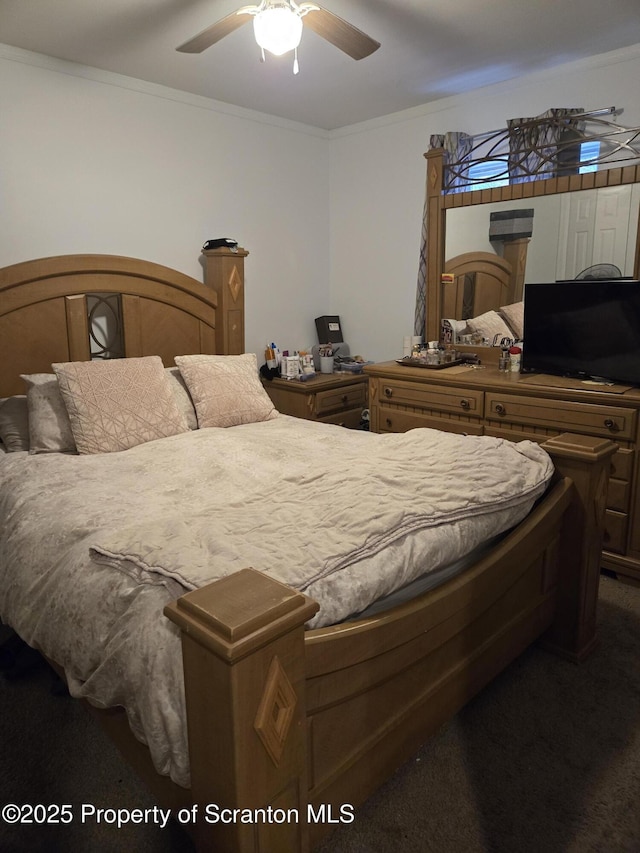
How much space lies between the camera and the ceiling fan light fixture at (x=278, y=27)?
1.81 meters

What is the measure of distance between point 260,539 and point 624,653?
146cm

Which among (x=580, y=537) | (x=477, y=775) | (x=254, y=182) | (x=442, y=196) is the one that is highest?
(x=254, y=182)

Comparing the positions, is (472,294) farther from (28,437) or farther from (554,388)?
(28,437)

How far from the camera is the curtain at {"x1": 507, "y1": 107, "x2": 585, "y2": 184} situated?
2.90m

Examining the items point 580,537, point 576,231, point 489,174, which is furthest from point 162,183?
point 580,537

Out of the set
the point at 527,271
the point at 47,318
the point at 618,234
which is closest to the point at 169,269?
the point at 47,318

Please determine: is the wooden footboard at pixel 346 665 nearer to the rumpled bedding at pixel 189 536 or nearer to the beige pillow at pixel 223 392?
the rumpled bedding at pixel 189 536

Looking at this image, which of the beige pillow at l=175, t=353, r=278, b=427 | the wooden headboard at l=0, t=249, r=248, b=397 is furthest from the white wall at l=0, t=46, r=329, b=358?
the beige pillow at l=175, t=353, r=278, b=427

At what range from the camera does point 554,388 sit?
2.63 meters

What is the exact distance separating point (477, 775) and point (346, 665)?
0.68 meters

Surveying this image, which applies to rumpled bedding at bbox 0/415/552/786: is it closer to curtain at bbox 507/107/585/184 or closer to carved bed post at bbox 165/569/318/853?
carved bed post at bbox 165/569/318/853

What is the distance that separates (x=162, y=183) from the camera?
10.5ft

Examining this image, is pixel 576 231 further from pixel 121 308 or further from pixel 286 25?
Result: pixel 121 308

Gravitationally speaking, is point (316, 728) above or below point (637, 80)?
below
